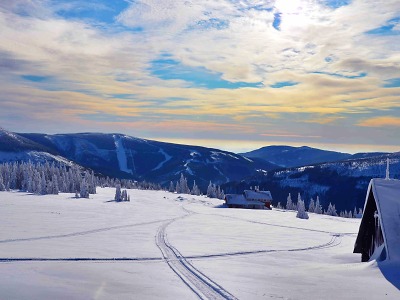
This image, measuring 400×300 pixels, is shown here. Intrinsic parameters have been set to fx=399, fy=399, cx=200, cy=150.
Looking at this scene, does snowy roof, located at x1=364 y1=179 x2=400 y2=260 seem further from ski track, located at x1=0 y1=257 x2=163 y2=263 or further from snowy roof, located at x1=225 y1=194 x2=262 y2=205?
snowy roof, located at x1=225 y1=194 x2=262 y2=205

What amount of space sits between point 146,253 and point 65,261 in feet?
18.4

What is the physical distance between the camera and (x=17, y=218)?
1884 inches

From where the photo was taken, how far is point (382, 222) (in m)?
19.0

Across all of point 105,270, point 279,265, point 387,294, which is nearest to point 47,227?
point 105,270

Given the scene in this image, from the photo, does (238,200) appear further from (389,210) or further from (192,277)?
(192,277)

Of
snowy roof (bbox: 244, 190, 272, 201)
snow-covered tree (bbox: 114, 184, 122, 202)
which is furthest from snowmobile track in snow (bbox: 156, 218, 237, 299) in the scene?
snowy roof (bbox: 244, 190, 272, 201)

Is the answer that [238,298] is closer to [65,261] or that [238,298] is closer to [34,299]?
[34,299]

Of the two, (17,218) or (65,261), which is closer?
(65,261)

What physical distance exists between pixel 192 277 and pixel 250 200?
89.9m

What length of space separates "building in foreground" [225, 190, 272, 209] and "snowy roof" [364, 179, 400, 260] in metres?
81.5

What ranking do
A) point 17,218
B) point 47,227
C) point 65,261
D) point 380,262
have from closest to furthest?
point 380,262
point 65,261
point 47,227
point 17,218

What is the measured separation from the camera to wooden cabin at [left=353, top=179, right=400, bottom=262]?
18359 mm

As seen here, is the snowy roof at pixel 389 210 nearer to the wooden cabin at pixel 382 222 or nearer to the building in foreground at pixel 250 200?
the wooden cabin at pixel 382 222

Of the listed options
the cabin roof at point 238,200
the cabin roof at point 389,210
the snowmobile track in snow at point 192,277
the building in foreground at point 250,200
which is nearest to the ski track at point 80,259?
the snowmobile track in snow at point 192,277
